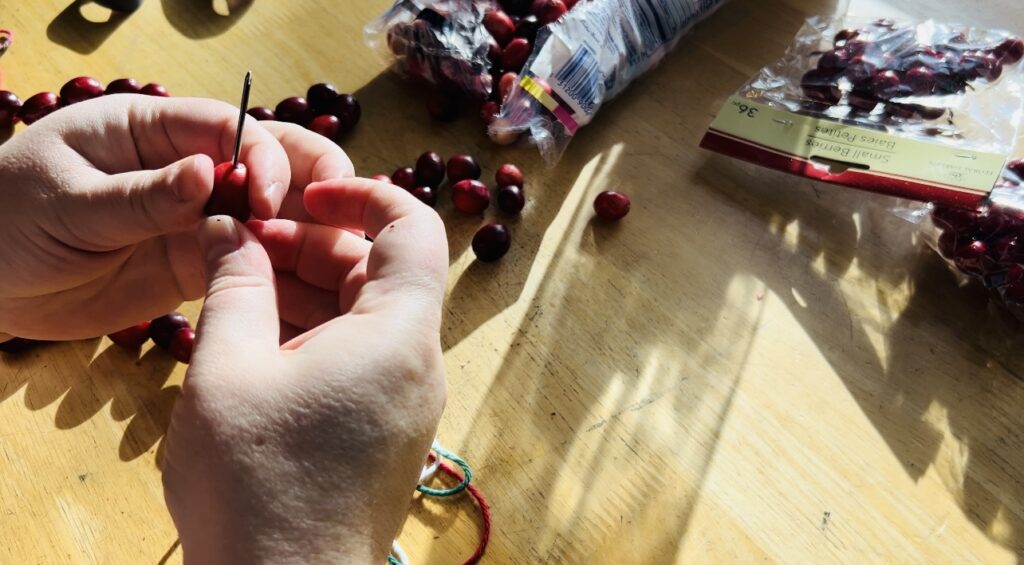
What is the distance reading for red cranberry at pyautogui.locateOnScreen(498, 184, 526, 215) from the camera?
3.06 ft

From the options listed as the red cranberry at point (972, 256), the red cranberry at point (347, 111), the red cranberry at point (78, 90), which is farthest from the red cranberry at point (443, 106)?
the red cranberry at point (972, 256)

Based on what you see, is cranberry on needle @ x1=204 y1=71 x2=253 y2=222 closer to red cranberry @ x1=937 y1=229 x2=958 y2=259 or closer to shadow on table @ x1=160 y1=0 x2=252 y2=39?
shadow on table @ x1=160 y1=0 x2=252 y2=39

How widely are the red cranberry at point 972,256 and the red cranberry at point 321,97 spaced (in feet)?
2.68

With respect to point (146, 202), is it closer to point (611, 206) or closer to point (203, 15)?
point (611, 206)

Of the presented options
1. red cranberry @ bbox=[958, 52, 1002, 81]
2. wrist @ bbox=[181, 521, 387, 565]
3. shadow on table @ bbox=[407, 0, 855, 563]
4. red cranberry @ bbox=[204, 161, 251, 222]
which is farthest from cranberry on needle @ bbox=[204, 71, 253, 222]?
red cranberry @ bbox=[958, 52, 1002, 81]

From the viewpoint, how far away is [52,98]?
3.26 ft

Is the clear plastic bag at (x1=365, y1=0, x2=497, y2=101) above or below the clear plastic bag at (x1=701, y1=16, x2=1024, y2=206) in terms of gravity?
above

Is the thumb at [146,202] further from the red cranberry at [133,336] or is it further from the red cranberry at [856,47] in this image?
the red cranberry at [856,47]

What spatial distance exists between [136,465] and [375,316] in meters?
0.41

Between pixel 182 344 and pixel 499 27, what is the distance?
63cm

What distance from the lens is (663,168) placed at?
1.00 meters

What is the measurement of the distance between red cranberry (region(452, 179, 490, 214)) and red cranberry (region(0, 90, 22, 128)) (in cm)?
60

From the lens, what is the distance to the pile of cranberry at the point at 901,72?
97 centimetres

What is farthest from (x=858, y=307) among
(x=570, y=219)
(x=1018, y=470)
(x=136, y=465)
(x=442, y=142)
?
(x=136, y=465)
